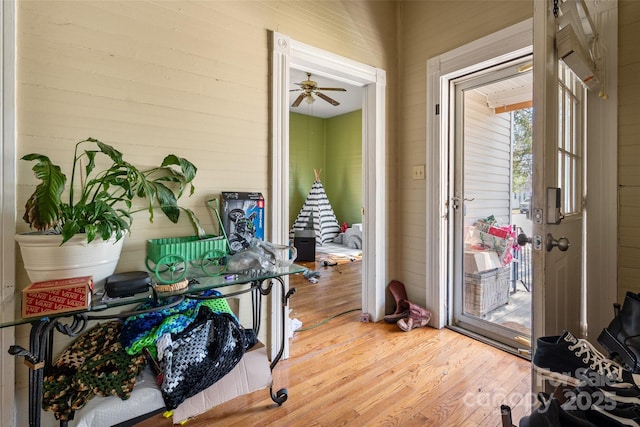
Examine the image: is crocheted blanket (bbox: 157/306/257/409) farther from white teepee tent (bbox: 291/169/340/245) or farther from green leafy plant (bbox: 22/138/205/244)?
white teepee tent (bbox: 291/169/340/245)

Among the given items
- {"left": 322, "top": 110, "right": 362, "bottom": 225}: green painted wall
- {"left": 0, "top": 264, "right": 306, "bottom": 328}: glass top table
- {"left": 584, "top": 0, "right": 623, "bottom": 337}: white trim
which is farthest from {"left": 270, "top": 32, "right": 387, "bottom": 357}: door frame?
{"left": 322, "top": 110, "right": 362, "bottom": 225}: green painted wall

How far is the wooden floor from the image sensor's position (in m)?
1.45

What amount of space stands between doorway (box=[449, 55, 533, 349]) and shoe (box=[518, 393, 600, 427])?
1603mm

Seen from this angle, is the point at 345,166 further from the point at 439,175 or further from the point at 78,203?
the point at 78,203

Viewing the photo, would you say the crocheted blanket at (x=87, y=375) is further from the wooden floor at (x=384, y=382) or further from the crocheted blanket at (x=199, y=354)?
the wooden floor at (x=384, y=382)

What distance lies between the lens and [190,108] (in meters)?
1.66

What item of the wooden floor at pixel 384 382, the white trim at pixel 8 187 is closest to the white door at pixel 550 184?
the wooden floor at pixel 384 382

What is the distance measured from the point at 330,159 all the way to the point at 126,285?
573 centimetres

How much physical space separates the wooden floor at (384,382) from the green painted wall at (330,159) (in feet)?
12.6

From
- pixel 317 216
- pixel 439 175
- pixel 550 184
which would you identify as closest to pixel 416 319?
pixel 439 175

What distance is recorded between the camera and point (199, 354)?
1.28m

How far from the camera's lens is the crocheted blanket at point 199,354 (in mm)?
1208

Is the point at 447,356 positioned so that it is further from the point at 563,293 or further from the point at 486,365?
the point at 563,293

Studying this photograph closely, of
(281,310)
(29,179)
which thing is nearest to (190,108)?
(29,179)
